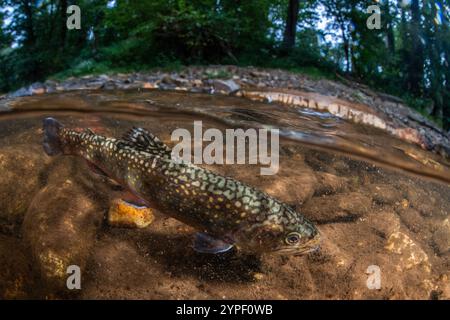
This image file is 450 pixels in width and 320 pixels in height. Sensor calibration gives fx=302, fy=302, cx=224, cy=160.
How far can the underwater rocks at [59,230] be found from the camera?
3.96 metres

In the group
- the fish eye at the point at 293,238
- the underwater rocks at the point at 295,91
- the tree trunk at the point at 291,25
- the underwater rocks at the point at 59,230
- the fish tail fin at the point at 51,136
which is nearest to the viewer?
the fish eye at the point at 293,238

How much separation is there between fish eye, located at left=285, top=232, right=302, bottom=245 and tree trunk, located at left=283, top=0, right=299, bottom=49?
933cm

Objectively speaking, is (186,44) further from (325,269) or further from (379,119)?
(325,269)

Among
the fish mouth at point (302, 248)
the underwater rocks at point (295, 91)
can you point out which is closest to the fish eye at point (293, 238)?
the fish mouth at point (302, 248)

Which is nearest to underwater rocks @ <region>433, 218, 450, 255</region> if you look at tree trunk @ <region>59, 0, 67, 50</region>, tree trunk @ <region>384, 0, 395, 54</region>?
tree trunk @ <region>384, 0, 395, 54</region>

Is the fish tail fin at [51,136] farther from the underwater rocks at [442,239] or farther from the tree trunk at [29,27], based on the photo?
the tree trunk at [29,27]

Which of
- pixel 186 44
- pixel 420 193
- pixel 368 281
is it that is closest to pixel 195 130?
pixel 186 44

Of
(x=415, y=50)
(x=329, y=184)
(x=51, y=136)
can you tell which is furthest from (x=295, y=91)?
(x=51, y=136)

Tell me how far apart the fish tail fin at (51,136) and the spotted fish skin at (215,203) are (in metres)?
1.42

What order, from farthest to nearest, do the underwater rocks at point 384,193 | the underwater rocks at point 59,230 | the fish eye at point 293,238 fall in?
the underwater rocks at point 384,193 < the underwater rocks at point 59,230 < the fish eye at point 293,238

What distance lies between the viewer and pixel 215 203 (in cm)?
369

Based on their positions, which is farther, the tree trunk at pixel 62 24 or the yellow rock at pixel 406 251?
the tree trunk at pixel 62 24

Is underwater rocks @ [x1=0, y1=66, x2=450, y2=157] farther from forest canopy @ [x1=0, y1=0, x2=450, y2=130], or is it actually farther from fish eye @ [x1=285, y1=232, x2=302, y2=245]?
fish eye @ [x1=285, y1=232, x2=302, y2=245]

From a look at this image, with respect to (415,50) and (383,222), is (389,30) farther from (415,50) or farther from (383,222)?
(383,222)
